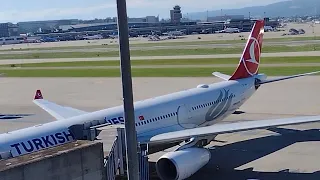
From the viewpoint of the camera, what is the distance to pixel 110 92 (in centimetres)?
5478

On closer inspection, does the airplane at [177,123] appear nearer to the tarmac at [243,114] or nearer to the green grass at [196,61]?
the tarmac at [243,114]

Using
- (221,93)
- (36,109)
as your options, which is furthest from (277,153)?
(36,109)

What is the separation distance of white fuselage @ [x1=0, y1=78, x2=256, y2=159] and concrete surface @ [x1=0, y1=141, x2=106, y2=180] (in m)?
6.70

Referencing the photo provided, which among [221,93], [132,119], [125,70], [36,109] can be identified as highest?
[125,70]

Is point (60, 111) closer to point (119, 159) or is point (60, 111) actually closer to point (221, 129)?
point (221, 129)

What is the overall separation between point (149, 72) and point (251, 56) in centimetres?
3767

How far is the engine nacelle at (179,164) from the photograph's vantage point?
21234 mm

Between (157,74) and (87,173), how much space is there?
183ft

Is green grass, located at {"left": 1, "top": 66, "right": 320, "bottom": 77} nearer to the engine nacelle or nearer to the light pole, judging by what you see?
the engine nacelle

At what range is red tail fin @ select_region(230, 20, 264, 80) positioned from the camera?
34.2m

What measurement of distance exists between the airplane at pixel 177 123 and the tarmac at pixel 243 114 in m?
1.84

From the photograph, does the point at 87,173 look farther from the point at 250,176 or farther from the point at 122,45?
the point at 250,176

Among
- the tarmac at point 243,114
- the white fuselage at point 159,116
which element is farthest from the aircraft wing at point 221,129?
the tarmac at point 243,114

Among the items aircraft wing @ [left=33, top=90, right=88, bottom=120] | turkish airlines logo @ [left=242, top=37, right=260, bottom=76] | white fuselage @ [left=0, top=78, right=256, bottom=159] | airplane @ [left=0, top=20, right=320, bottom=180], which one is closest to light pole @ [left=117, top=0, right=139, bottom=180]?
airplane @ [left=0, top=20, right=320, bottom=180]
